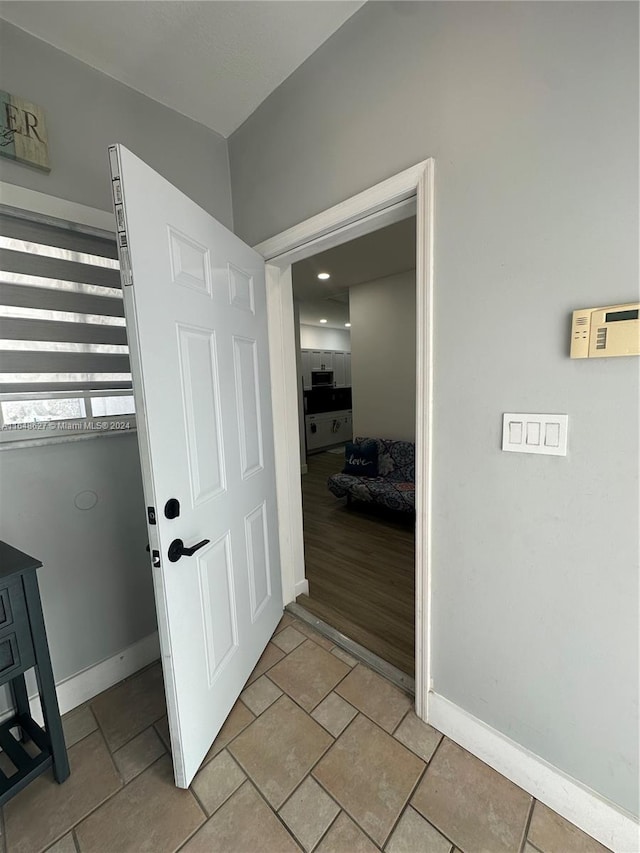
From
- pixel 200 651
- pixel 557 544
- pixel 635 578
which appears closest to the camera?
pixel 635 578

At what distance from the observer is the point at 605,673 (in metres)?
1.00

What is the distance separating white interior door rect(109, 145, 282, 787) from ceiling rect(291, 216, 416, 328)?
135 cm

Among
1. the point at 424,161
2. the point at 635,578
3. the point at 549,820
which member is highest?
the point at 424,161

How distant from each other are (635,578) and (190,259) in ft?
5.44

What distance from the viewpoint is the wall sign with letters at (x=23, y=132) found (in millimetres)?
1225

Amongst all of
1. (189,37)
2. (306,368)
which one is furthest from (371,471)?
(189,37)

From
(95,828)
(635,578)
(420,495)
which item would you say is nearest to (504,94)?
(420,495)

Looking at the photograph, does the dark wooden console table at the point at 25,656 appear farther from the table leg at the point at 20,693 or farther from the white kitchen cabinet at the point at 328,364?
the white kitchen cabinet at the point at 328,364

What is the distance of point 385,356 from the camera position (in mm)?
4359

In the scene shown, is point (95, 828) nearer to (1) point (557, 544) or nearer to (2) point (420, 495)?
(2) point (420, 495)

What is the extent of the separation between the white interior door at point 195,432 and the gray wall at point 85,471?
527 mm

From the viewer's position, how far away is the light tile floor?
106 centimetres

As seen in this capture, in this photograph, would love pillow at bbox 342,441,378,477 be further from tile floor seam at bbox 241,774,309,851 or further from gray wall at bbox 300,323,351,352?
gray wall at bbox 300,323,351,352

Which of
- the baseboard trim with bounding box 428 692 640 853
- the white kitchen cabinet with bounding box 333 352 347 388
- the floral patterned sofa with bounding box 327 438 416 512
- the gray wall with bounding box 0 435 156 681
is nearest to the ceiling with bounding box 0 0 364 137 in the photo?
the gray wall with bounding box 0 435 156 681
